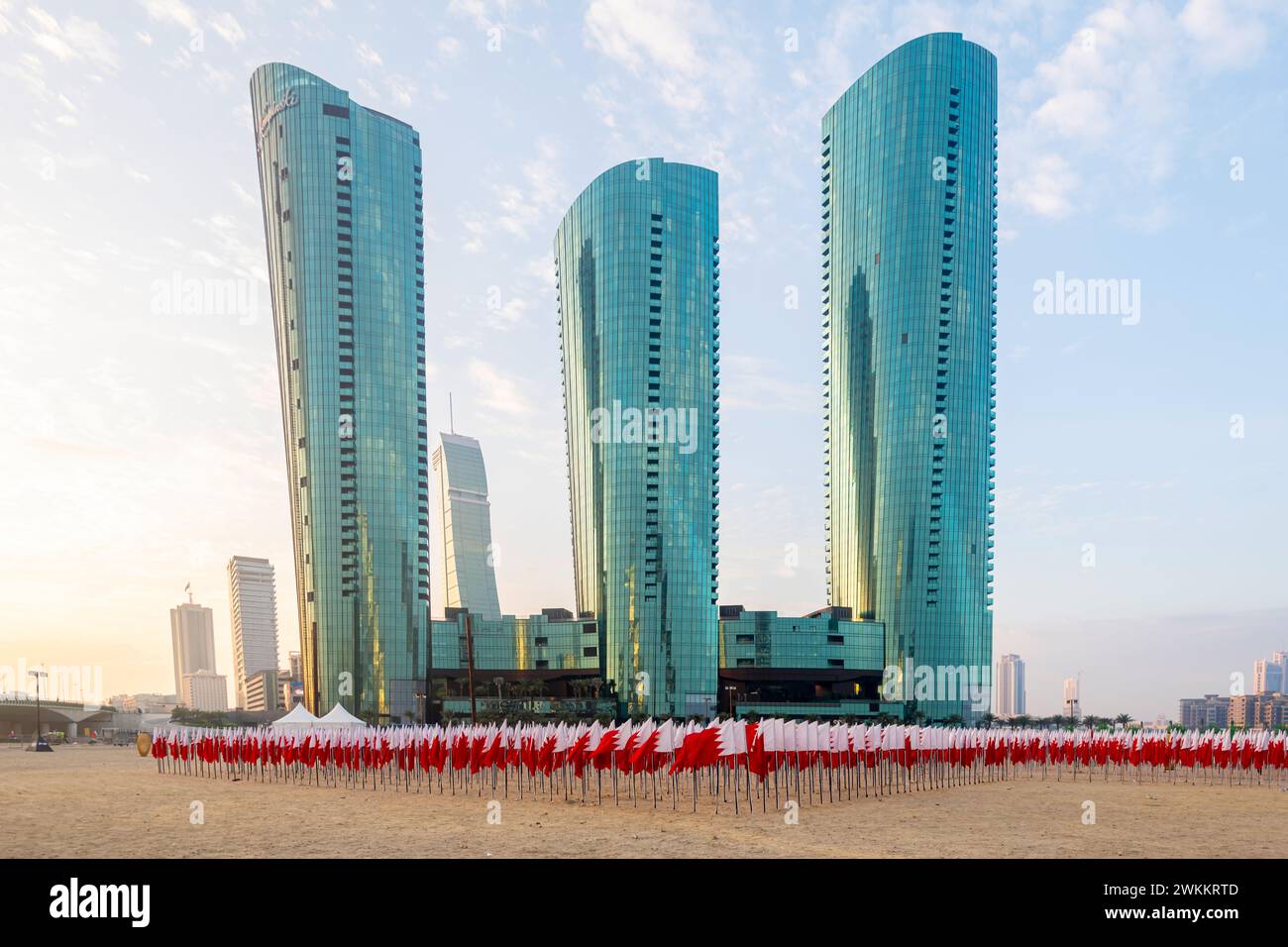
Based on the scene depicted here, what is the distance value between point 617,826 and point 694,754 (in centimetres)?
460

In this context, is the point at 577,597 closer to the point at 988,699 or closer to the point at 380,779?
the point at 988,699

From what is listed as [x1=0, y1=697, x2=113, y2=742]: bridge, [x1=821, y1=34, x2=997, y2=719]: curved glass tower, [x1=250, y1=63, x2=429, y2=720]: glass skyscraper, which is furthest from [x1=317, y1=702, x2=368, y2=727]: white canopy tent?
[x1=0, y1=697, x2=113, y2=742]: bridge

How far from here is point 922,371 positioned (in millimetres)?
143875

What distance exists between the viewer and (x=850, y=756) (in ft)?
123

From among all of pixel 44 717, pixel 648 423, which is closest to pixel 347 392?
pixel 648 423

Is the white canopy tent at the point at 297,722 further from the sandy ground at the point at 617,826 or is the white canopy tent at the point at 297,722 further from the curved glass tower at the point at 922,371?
the curved glass tower at the point at 922,371

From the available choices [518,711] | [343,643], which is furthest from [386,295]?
[518,711]

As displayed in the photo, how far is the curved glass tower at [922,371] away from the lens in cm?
14325

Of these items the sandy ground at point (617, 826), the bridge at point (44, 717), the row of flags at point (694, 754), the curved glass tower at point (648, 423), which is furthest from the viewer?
the bridge at point (44, 717)

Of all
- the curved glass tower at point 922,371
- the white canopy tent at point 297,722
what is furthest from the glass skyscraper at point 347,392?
the white canopy tent at point 297,722

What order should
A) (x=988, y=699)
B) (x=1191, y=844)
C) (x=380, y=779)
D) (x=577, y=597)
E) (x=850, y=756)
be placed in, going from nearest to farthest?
(x=1191, y=844), (x=850, y=756), (x=380, y=779), (x=988, y=699), (x=577, y=597)

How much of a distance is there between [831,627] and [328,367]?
8493cm

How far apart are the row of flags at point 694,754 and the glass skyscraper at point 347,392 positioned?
80197 mm

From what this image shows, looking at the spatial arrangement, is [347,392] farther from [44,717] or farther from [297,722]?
[44,717]
